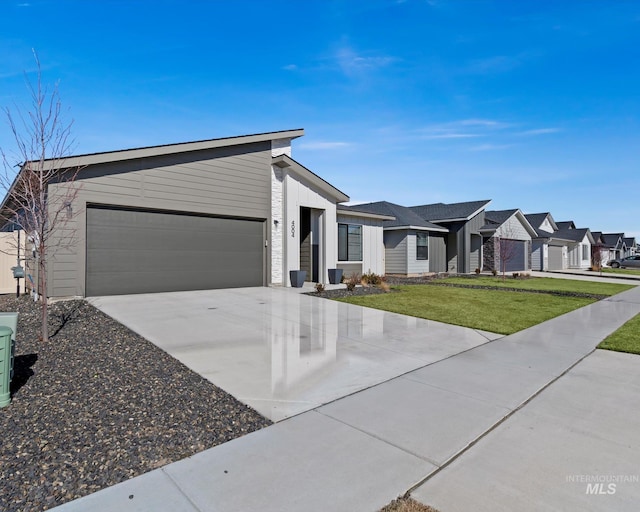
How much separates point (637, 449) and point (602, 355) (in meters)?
3.65

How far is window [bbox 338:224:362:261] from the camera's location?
17766mm

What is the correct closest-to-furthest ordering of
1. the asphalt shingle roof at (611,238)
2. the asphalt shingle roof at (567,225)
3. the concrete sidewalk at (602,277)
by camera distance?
the concrete sidewalk at (602,277), the asphalt shingle roof at (567,225), the asphalt shingle roof at (611,238)

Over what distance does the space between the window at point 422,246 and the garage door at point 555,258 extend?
19.3 m

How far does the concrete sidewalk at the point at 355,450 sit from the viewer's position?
89.4 inches

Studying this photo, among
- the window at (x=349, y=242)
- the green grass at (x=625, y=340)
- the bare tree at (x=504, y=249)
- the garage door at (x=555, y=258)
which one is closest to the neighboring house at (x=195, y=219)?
the window at (x=349, y=242)

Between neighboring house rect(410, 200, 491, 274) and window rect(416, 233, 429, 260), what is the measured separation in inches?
130

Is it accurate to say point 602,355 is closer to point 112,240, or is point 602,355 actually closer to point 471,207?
point 112,240

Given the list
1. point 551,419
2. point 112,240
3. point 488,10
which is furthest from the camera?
point 112,240

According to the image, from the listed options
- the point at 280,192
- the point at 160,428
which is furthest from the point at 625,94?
the point at 160,428

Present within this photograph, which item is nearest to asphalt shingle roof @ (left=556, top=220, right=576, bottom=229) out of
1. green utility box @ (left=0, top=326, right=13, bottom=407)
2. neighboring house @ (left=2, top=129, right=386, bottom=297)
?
neighboring house @ (left=2, top=129, right=386, bottom=297)

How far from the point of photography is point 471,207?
2531 cm

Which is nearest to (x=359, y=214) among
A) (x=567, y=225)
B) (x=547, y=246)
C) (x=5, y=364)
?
(x=5, y=364)

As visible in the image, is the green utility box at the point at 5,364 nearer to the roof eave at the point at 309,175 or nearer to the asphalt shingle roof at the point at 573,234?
the roof eave at the point at 309,175

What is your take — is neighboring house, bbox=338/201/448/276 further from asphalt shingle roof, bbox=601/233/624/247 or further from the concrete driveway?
asphalt shingle roof, bbox=601/233/624/247
